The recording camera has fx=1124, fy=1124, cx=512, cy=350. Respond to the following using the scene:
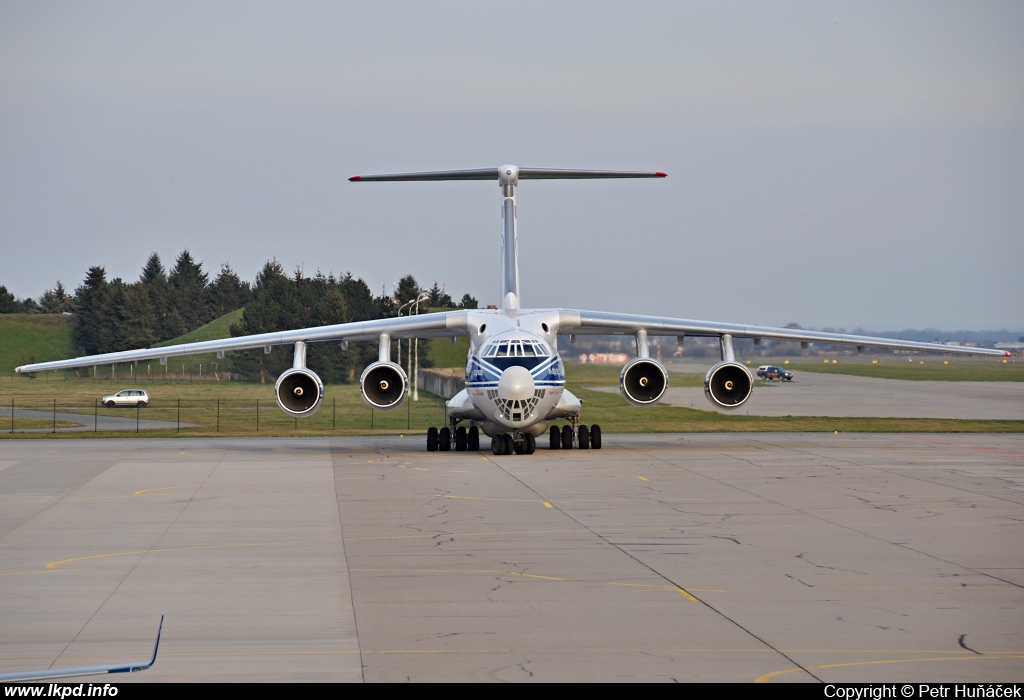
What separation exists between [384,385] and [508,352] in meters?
4.00

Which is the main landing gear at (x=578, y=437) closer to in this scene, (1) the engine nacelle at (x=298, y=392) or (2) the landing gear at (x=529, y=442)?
(2) the landing gear at (x=529, y=442)

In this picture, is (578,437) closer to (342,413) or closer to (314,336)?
(314,336)

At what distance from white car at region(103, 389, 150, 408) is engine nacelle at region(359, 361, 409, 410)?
31.5 metres

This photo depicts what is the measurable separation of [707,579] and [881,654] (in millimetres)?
3348

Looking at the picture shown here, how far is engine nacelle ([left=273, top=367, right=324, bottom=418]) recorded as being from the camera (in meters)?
28.7

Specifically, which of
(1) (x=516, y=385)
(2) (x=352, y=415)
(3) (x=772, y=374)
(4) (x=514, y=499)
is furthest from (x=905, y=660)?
(3) (x=772, y=374)

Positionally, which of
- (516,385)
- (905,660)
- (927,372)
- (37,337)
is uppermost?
(37,337)

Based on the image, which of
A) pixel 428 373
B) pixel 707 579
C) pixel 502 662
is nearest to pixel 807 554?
pixel 707 579

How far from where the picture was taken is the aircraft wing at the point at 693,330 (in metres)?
29.7

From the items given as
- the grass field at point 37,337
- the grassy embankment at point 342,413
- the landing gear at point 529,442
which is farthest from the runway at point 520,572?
the grass field at point 37,337

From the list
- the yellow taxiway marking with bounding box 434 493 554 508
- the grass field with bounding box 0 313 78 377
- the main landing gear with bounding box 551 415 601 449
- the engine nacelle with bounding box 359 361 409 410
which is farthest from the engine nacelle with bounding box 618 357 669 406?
the grass field with bounding box 0 313 78 377

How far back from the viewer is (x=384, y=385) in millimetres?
28578

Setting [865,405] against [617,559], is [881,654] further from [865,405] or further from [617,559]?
[865,405]

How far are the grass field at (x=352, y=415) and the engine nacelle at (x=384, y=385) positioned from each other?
9.69 meters
